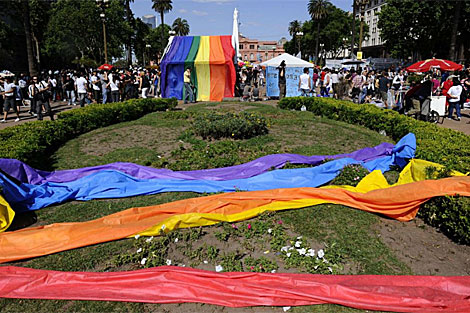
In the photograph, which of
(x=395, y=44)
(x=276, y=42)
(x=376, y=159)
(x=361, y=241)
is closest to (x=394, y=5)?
(x=395, y=44)

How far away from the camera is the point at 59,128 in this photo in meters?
9.98

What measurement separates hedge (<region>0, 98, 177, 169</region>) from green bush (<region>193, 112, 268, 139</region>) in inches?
149

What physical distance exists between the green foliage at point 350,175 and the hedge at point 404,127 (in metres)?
1.21

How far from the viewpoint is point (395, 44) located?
40156 mm

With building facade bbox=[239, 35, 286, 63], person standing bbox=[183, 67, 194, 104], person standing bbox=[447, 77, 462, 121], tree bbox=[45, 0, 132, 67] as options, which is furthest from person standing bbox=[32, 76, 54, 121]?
building facade bbox=[239, 35, 286, 63]

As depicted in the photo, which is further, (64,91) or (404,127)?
(64,91)

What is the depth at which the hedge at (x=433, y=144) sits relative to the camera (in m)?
4.76

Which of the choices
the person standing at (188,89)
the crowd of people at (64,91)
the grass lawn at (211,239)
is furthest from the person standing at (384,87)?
the crowd of people at (64,91)

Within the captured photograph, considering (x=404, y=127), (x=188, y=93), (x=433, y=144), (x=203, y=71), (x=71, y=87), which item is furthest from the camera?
(x=203, y=71)

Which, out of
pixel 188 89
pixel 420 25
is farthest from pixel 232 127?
pixel 420 25

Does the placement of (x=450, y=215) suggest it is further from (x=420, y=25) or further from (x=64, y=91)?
(x=420, y=25)

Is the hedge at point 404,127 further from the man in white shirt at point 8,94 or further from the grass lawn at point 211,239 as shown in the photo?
the man in white shirt at point 8,94

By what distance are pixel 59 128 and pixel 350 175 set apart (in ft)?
26.2

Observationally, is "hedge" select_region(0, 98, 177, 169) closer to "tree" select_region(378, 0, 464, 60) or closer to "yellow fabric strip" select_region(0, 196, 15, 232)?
"yellow fabric strip" select_region(0, 196, 15, 232)
